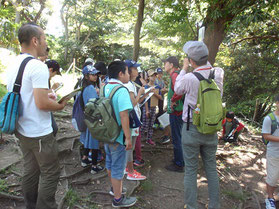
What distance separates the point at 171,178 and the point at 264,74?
9.10m

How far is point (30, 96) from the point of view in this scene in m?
1.92

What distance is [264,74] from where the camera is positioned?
33.7 ft

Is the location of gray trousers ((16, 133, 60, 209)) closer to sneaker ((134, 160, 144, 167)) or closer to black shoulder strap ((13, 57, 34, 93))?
black shoulder strap ((13, 57, 34, 93))

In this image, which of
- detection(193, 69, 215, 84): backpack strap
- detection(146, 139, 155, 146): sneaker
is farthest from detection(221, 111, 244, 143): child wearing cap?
detection(193, 69, 215, 84): backpack strap

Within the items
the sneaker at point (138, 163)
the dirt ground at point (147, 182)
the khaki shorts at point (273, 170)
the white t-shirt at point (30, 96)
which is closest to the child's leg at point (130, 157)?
the dirt ground at point (147, 182)

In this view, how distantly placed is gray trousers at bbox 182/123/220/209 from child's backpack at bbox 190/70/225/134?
5.6 inches

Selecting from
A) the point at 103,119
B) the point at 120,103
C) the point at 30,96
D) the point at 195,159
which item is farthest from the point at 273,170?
the point at 30,96

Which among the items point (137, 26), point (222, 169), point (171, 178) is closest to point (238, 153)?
point (222, 169)

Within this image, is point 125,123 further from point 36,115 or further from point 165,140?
point 165,140

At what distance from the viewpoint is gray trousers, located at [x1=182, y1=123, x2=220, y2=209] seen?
2.46m

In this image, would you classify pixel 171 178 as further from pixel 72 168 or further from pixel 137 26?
pixel 137 26

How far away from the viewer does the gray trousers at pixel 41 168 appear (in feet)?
6.60

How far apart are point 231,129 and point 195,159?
4.11 meters

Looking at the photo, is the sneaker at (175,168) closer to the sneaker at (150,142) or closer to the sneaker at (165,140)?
the sneaker at (150,142)
